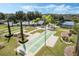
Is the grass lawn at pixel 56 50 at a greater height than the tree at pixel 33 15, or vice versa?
the tree at pixel 33 15

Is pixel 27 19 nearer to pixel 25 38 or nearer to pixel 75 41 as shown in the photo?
pixel 25 38

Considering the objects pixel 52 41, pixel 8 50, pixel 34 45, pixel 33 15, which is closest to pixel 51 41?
pixel 52 41

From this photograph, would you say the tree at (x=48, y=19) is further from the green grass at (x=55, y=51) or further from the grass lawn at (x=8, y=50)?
the grass lawn at (x=8, y=50)

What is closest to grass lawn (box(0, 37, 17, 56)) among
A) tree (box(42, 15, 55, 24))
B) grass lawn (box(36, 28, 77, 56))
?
grass lawn (box(36, 28, 77, 56))

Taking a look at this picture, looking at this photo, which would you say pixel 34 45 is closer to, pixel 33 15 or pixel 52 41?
pixel 52 41

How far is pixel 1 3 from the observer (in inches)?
85.3

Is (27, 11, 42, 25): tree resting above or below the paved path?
above

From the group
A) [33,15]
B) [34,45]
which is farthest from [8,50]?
[33,15]

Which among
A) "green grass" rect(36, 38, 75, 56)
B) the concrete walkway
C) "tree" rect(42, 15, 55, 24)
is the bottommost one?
"green grass" rect(36, 38, 75, 56)

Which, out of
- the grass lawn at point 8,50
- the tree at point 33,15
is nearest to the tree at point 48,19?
the tree at point 33,15

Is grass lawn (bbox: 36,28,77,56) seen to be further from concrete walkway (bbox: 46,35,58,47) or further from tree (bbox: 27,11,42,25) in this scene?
tree (bbox: 27,11,42,25)

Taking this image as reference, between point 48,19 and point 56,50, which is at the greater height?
point 48,19

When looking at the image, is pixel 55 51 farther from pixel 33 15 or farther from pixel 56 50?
pixel 33 15

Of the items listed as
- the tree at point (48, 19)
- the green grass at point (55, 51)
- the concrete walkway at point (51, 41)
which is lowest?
the green grass at point (55, 51)
